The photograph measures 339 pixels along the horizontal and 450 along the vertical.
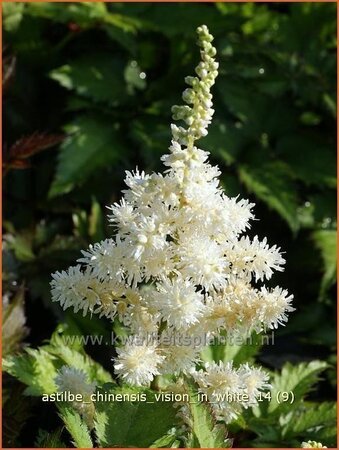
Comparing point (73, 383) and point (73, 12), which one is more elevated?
point (73, 12)

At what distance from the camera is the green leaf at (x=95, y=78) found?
343 centimetres

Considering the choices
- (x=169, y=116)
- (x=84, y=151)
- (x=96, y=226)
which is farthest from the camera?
(x=169, y=116)

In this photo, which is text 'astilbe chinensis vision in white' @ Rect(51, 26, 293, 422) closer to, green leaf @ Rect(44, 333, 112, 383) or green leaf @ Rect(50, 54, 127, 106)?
green leaf @ Rect(44, 333, 112, 383)

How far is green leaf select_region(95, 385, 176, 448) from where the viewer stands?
1691 millimetres

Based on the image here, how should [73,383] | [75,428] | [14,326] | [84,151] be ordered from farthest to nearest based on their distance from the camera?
[84,151], [14,326], [73,383], [75,428]

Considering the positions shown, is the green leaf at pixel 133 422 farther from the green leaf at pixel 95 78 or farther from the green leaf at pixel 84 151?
the green leaf at pixel 95 78

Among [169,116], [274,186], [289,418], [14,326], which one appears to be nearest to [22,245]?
[14,326]

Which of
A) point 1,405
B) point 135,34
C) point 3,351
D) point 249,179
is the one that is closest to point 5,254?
point 3,351

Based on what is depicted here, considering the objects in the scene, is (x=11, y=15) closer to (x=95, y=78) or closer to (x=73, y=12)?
(x=73, y=12)

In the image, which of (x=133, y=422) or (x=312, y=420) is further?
(x=312, y=420)

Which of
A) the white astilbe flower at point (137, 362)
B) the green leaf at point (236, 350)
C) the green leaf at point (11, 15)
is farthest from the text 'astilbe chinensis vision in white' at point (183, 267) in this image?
the green leaf at point (11, 15)

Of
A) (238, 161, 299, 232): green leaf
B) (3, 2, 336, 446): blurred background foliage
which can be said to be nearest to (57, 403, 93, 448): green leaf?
(3, 2, 336, 446): blurred background foliage

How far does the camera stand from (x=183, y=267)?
1.67 m

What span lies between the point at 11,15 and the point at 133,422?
7.87ft
